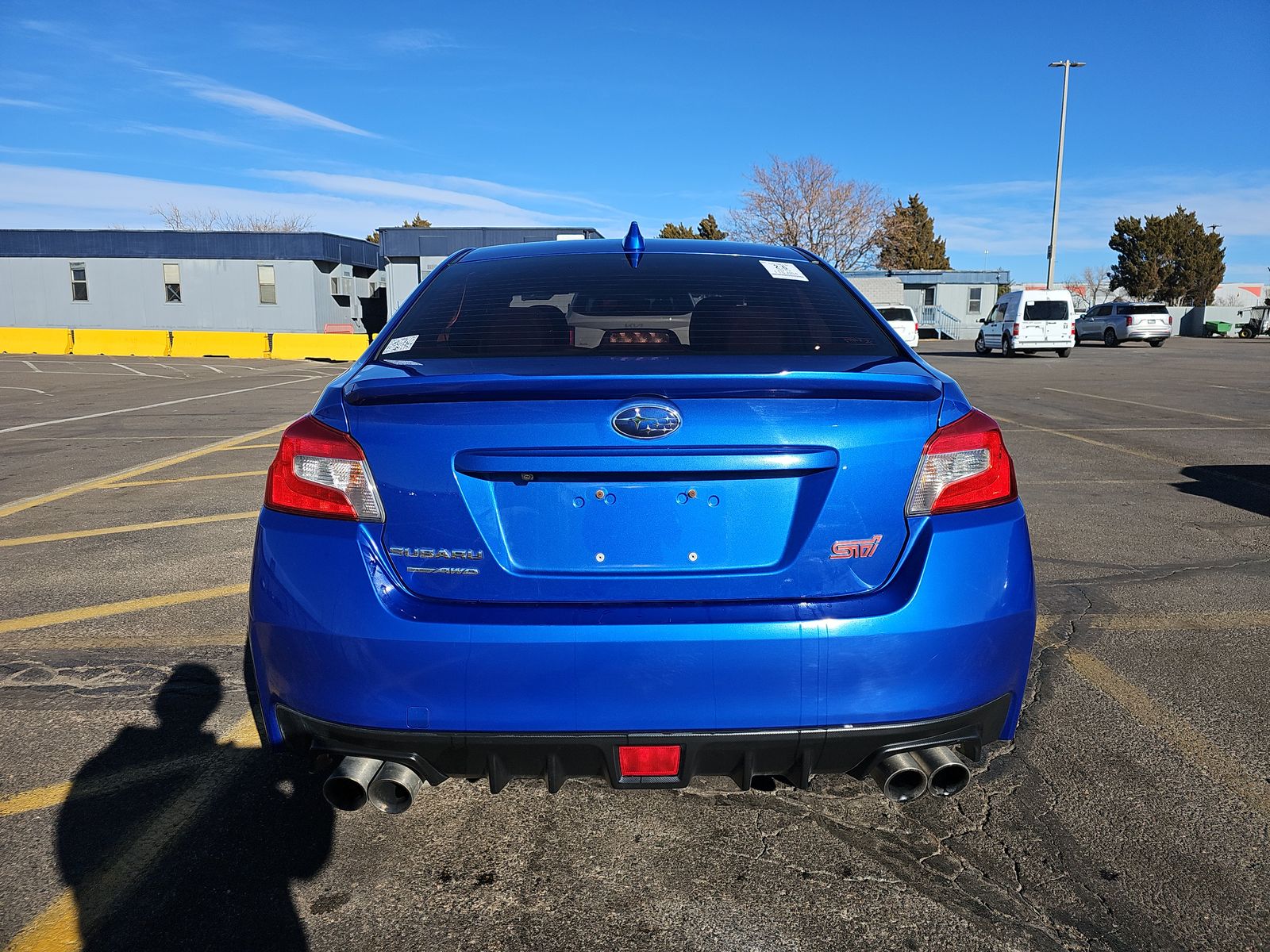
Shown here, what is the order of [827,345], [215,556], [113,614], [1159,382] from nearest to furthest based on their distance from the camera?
[827,345] < [113,614] < [215,556] < [1159,382]

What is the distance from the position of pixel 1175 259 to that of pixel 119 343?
232 ft

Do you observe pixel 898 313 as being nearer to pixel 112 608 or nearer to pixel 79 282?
pixel 112 608

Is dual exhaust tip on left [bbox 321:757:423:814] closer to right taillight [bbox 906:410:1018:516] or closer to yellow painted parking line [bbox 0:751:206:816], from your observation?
yellow painted parking line [bbox 0:751:206:816]

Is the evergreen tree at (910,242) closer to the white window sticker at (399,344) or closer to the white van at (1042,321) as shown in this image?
the white van at (1042,321)

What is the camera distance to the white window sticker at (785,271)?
3096 mm

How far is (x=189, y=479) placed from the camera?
771 centimetres

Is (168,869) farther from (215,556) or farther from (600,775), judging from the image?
(215,556)

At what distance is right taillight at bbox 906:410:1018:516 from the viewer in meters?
2.05

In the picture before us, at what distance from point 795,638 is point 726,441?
43cm

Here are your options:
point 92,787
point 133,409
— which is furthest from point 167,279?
point 92,787

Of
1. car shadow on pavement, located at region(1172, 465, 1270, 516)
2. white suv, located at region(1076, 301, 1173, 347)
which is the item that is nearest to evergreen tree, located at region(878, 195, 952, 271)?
white suv, located at region(1076, 301, 1173, 347)

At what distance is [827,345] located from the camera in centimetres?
253

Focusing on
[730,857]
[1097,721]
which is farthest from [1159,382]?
[730,857]

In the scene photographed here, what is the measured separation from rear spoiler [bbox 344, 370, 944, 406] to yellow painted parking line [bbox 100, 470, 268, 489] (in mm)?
6295
